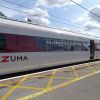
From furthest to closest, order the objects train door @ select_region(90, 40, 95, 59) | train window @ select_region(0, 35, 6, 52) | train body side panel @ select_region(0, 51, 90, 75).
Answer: train door @ select_region(90, 40, 95, 59)
train body side panel @ select_region(0, 51, 90, 75)
train window @ select_region(0, 35, 6, 52)

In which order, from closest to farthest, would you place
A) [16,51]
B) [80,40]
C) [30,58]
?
[16,51] < [30,58] < [80,40]

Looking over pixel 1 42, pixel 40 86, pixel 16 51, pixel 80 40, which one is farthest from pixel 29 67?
pixel 80 40

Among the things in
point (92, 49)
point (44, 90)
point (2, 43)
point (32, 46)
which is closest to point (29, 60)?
point (32, 46)

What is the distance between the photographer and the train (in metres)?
13.1

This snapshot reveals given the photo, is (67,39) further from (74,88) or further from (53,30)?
(74,88)

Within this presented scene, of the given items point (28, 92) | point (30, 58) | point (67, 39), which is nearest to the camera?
point (28, 92)

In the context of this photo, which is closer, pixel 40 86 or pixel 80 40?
pixel 40 86

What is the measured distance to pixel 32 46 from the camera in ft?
50.4

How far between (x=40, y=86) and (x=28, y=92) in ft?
4.61

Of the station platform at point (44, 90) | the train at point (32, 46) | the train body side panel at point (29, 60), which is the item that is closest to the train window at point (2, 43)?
the train at point (32, 46)

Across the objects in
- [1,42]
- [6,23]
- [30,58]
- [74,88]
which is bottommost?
[74,88]

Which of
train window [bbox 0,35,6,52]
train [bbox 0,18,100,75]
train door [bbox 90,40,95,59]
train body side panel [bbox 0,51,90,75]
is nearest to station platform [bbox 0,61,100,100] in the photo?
train body side panel [bbox 0,51,90,75]

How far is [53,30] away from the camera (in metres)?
18.8

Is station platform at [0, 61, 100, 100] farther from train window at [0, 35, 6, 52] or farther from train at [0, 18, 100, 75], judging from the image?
train window at [0, 35, 6, 52]
